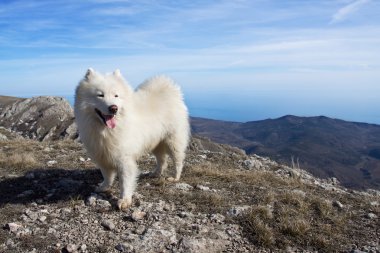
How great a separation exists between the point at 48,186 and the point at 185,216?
329 cm

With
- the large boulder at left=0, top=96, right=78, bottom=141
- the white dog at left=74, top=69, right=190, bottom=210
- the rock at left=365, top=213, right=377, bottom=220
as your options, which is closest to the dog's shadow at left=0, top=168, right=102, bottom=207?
the white dog at left=74, top=69, right=190, bottom=210

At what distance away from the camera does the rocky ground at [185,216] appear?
5.84 meters

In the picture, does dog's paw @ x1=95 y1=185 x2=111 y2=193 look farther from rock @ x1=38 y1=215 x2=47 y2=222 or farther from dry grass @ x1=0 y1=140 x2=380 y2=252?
rock @ x1=38 y1=215 x2=47 y2=222

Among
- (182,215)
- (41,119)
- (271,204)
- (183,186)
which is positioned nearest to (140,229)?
(182,215)

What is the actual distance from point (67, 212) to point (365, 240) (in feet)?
16.2

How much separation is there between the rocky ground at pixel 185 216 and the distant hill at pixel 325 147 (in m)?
91.6

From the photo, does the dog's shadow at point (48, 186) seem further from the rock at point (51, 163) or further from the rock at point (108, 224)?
the rock at point (108, 224)

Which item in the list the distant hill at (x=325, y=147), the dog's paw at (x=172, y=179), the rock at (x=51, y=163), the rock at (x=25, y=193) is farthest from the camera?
the distant hill at (x=325, y=147)

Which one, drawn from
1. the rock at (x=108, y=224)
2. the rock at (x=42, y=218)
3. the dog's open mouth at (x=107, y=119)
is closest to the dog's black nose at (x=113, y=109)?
the dog's open mouth at (x=107, y=119)

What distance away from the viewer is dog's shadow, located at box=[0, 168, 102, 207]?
24.4 feet

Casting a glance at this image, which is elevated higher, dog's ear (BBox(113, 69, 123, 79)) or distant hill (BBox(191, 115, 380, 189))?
dog's ear (BBox(113, 69, 123, 79))

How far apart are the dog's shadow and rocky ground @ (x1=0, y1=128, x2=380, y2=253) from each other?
0.02 meters

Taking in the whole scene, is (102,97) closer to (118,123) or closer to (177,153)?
(118,123)

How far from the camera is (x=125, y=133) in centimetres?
706
